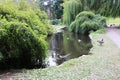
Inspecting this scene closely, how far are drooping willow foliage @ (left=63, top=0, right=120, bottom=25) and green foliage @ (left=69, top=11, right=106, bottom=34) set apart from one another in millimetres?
1724

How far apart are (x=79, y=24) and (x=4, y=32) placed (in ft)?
61.6

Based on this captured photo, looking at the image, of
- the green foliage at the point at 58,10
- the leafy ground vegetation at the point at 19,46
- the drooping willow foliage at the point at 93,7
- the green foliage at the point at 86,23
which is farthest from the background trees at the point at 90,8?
the green foliage at the point at 58,10

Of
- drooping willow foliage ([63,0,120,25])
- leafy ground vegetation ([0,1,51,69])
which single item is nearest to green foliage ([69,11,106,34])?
drooping willow foliage ([63,0,120,25])

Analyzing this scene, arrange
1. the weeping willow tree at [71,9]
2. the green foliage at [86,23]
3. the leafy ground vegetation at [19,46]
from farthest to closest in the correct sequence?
1. the weeping willow tree at [71,9]
2. the green foliage at [86,23]
3. the leafy ground vegetation at [19,46]

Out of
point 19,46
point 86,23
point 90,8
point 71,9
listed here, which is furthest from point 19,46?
point 90,8

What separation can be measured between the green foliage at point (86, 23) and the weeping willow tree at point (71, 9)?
1.99 m

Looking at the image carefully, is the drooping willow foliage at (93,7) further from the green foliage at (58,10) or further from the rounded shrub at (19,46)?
the rounded shrub at (19,46)

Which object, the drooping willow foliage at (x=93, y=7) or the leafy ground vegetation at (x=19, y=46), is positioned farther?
the drooping willow foliage at (x=93, y=7)

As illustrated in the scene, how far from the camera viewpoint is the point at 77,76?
829cm

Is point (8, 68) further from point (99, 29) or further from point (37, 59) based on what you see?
point (99, 29)

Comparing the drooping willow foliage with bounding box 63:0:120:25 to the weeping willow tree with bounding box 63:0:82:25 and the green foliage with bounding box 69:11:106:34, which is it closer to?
the weeping willow tree with bounding box 63:0:82:25

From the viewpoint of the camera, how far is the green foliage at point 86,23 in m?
27.0

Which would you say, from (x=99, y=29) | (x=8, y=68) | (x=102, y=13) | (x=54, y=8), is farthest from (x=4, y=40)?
(x=54, y=8)

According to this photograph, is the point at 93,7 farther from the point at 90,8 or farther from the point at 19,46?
the point at 19,46
